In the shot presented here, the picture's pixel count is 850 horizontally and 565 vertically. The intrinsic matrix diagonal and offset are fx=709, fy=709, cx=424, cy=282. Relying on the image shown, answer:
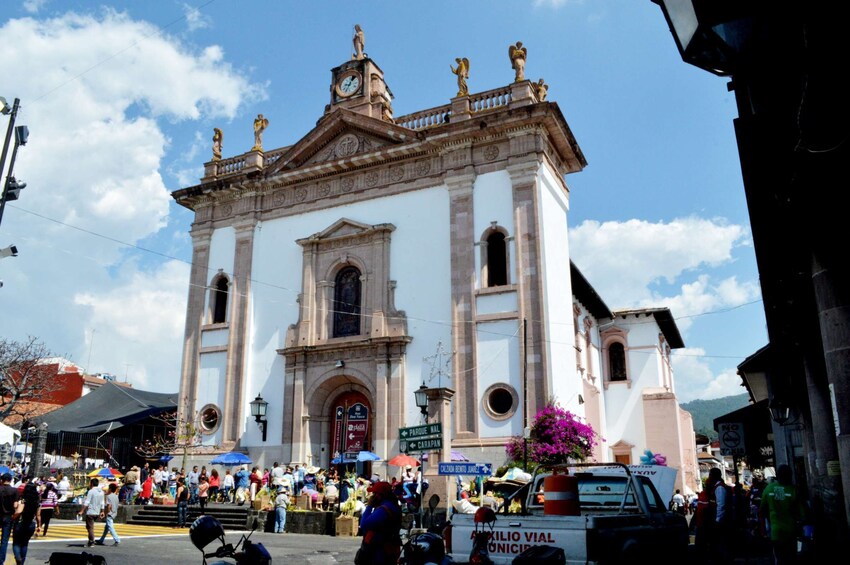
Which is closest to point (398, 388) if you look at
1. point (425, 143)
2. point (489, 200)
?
point (489, 200)

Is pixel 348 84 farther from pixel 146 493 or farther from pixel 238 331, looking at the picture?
pixel 146 493

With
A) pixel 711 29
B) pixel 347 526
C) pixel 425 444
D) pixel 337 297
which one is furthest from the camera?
pixel 337 297

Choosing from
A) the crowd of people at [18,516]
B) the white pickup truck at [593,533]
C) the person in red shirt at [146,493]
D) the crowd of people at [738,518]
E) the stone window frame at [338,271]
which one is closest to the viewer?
the white pickup truck at [593,533]

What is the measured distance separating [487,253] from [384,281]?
13.2 ft

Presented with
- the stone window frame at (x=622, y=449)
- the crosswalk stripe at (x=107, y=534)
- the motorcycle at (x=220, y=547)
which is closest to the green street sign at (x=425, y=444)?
the crosswalk stripe at (x=107, y=534)

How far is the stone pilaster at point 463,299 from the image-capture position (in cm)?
2316

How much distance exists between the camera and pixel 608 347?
120 feet

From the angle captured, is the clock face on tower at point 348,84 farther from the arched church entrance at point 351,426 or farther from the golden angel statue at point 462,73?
the arched church entrance at point 351,426

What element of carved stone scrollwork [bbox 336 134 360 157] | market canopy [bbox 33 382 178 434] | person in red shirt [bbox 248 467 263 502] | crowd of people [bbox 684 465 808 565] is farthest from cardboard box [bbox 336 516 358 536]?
market canopy [bbox 33 382 178 434]

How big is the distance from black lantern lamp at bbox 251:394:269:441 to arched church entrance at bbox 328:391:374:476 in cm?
247

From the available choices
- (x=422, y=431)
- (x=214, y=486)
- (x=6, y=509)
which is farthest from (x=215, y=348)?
(x=6, y=509)

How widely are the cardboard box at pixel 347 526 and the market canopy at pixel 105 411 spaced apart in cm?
1922

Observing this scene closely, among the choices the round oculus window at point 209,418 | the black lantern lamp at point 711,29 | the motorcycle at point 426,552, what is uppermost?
the black lantern lamp at point 711,29

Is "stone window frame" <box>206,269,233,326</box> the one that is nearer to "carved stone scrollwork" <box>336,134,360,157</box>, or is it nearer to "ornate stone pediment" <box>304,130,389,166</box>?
"ornate stone pediment" <box>304,130,389,166</box>
